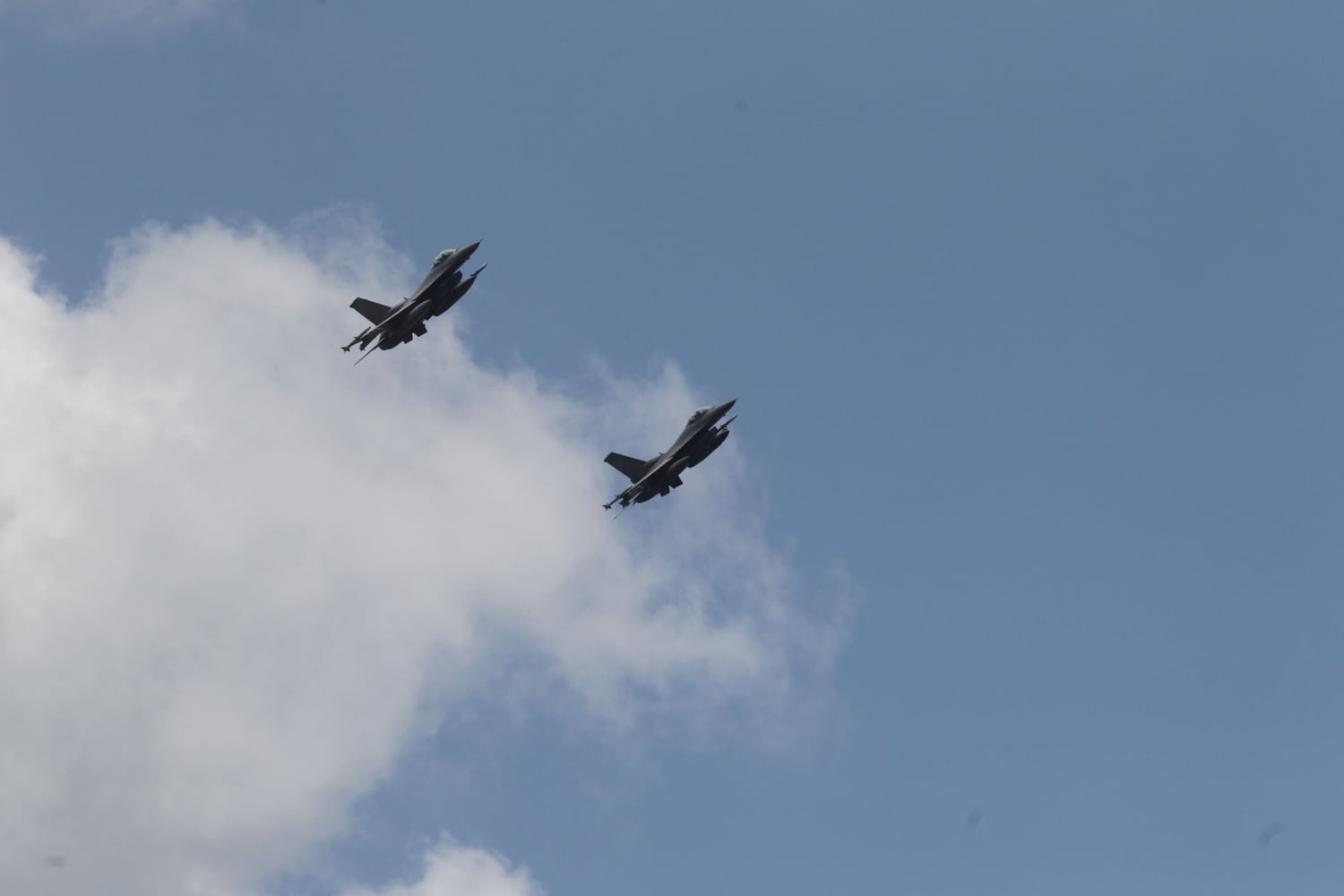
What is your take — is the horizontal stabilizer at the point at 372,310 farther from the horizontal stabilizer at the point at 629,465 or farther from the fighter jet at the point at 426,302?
the horizontal stabilizer at the point at 629,465

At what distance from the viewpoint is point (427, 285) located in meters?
96.8

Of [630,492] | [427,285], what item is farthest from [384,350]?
[630,492]

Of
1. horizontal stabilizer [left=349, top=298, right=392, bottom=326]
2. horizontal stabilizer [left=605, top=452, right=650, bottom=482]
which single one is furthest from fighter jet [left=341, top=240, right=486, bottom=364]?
horizontal stabilizer [left=605, top=452, right=650, bottom=482]

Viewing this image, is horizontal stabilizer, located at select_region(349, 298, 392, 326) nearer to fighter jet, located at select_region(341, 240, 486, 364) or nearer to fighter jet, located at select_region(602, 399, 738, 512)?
fighter jet, located at select_region(341, 240, 486, 364)

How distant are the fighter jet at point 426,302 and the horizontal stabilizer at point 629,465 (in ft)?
66.5

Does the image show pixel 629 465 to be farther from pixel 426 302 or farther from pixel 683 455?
pixel 426 302

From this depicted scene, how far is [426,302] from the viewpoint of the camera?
9694 cm

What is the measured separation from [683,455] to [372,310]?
29.3 meters

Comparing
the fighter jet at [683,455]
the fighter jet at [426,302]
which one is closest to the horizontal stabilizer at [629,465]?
the fighter jet at [683,455]

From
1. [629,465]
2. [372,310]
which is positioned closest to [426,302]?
[372,310]

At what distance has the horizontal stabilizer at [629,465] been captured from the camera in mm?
105312

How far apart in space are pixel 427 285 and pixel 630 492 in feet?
78.7

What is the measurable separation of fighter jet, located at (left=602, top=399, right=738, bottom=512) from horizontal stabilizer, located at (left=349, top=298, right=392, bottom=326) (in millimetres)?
24812

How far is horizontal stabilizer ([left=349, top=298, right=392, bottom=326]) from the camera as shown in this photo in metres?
101
